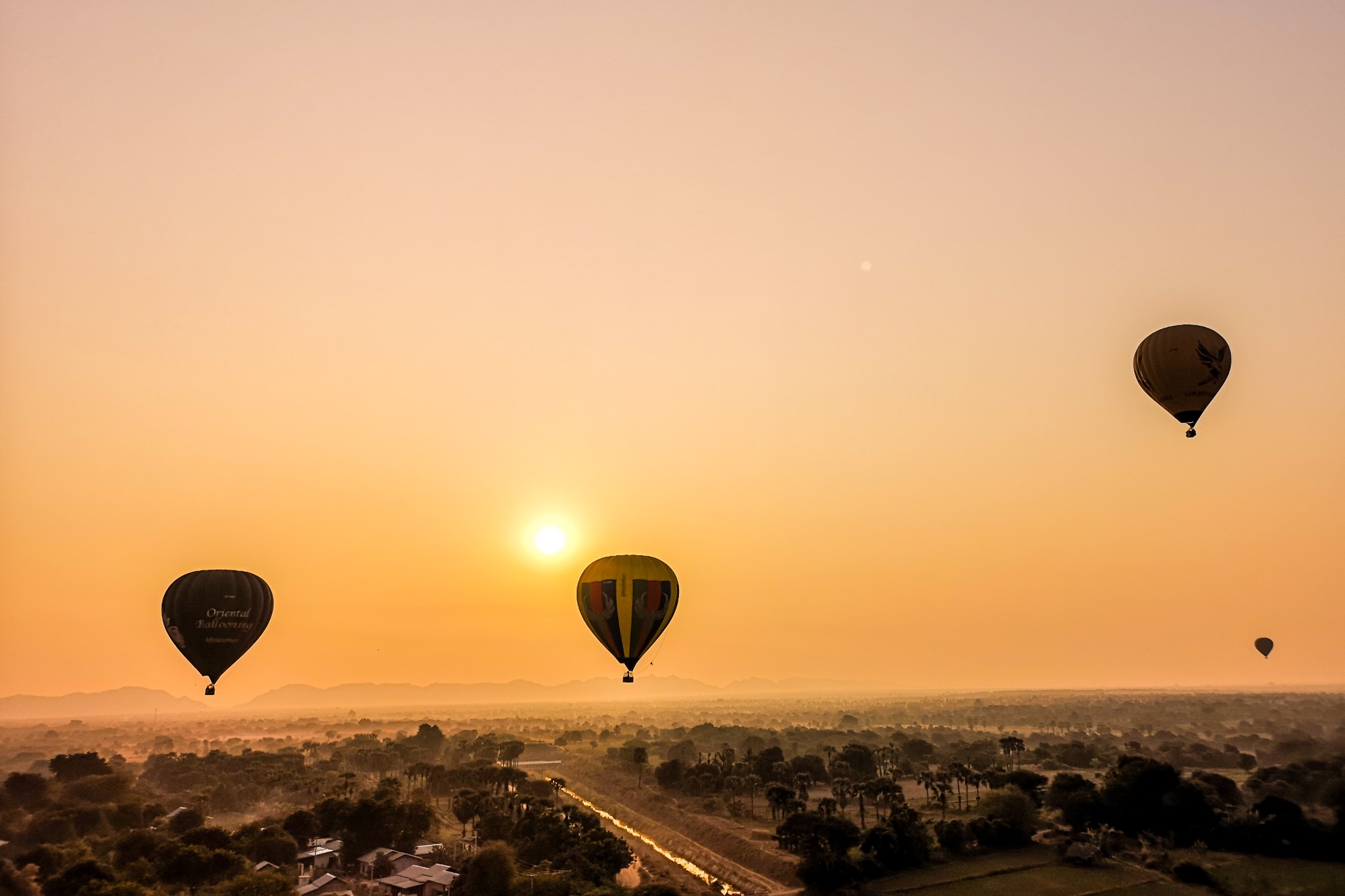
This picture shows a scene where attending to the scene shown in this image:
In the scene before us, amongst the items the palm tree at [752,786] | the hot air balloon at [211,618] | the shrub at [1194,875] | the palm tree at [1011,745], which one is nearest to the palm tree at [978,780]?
the palm tree at [1011,745]

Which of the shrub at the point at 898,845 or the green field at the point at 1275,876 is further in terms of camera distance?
the shrub at the point at 898,845

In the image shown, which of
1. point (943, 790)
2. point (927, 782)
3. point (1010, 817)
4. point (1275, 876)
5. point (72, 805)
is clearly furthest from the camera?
point (943, 790)

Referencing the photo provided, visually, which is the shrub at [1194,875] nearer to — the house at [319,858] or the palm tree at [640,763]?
the house at [319,858]

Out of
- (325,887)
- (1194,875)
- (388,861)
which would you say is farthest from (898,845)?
(325,887)

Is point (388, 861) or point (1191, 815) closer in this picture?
point (388, 861)

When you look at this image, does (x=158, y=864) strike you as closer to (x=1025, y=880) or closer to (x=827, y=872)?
(x=827, y=872)

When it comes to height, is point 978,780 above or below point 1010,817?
below

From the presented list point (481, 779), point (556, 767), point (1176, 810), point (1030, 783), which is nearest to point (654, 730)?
point (556, 767)
